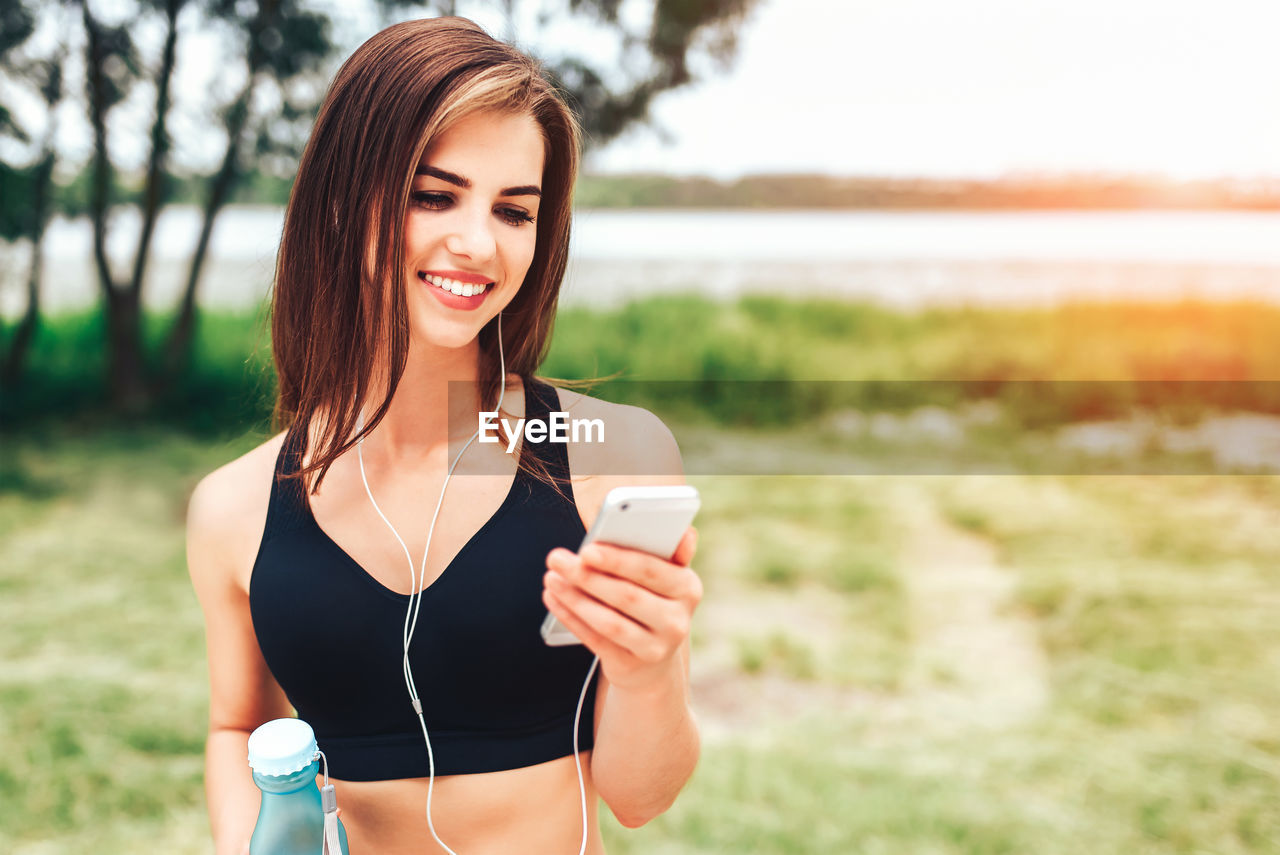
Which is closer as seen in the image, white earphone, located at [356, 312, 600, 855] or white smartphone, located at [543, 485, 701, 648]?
white smartphone, located at [543, 485, 701, 648]

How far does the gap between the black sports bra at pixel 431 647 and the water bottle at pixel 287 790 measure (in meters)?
0.25

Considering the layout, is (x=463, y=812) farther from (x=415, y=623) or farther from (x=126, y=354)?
(x=126, y=354)

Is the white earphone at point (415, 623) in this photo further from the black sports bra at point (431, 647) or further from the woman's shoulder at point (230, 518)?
the woman's shoulder at point (230, 518)

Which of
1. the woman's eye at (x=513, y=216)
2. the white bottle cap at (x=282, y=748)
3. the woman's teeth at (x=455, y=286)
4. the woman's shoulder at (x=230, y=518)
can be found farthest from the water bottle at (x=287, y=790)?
the woman's eye at (x=513, y=216)

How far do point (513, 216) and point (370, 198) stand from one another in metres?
0.16

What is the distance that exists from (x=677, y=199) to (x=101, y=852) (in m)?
3.95

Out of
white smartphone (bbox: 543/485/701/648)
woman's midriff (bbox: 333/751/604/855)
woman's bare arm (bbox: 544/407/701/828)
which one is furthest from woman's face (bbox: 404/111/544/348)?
woman's midriff (bbox: 333/751/604/855)

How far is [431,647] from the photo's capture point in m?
1.07

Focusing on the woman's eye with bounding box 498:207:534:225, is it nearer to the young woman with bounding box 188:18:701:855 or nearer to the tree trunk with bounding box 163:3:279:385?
the young woman with bounding box 188:18:701:855

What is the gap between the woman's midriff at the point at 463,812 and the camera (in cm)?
111

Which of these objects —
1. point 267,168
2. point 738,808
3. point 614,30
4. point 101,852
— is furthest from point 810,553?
point 267,168

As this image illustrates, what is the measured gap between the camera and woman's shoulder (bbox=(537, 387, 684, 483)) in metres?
1.16

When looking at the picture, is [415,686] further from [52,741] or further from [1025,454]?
[1025,454]

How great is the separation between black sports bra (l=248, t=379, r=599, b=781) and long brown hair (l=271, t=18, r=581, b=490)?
0.13 metres
